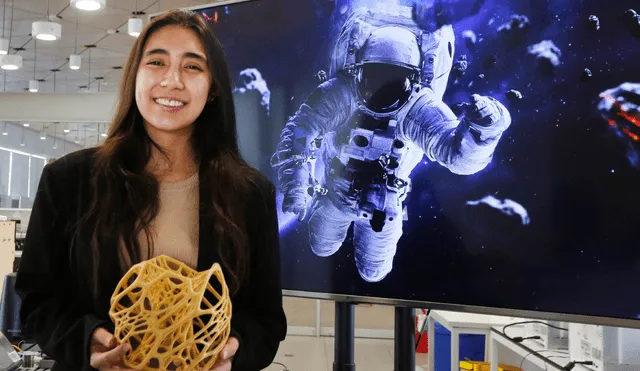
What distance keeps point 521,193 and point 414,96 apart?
1.35ft

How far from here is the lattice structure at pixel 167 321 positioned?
96 cm

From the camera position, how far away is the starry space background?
4.49 ft

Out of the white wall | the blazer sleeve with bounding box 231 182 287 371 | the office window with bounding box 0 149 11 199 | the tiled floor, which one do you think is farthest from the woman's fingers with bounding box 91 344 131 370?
the office window with bounding box 0 149 11 199

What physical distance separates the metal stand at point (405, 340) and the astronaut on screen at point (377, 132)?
0.56 ft

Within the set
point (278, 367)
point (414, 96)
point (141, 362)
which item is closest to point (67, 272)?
point (141, 362)

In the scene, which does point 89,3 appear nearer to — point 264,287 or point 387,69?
point 387,69

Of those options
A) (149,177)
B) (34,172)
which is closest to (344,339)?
(149,177)

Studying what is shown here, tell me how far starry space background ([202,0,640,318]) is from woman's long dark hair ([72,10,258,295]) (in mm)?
541

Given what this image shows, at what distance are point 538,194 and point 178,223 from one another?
876 millimetres

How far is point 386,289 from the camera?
1691mm

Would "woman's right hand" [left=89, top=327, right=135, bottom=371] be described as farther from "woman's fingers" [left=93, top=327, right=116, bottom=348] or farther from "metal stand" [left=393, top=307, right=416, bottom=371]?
"metal stand" [left=393, top=307, right=416, bottom=371]

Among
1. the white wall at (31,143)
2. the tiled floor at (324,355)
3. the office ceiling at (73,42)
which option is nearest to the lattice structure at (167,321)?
the tiled floor at (324,355)

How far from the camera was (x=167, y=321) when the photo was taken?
3.19 ft

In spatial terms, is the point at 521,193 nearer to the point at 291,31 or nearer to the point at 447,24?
the point at 447,24
